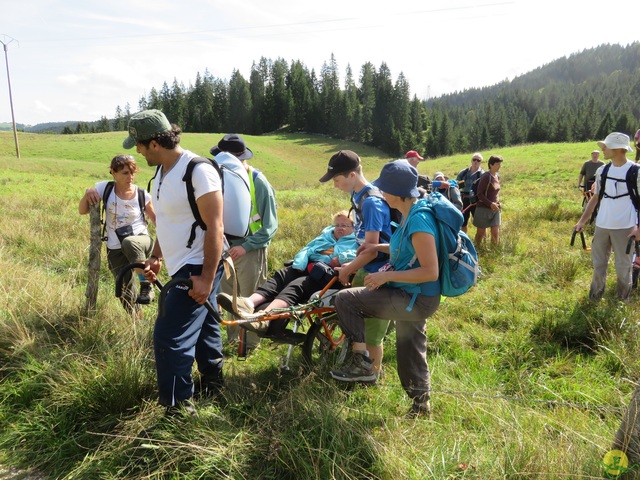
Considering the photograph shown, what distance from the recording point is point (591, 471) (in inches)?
86.9

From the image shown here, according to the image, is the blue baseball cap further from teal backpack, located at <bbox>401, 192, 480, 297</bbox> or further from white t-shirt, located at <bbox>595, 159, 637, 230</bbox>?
white t-shirt, located at <bbox>595, 159, 637, 230</bbox>

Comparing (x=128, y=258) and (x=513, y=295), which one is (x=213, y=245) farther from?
(x=513, y=295)

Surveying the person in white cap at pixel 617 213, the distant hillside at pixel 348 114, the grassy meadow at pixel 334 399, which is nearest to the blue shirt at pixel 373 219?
the grassy meadow at pixel 334 399

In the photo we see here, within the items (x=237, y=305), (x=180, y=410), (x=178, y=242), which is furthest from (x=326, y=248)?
(x=180, y=410)

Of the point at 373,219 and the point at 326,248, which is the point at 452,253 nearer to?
the point at 373,219

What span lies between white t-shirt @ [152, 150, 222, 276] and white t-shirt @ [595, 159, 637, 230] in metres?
4.97

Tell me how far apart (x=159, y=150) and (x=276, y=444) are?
1.99 metres

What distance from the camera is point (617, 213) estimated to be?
215 inches

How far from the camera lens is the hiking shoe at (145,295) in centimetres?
481

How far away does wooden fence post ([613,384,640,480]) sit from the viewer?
209 centimetres

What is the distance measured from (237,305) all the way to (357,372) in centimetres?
108

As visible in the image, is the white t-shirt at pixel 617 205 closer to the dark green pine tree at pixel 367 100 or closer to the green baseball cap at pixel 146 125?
the green baseball cap at pixel 146 125

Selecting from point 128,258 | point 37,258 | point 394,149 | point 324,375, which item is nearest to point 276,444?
point 324,375

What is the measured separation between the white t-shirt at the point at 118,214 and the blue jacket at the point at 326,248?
200 centimetres
